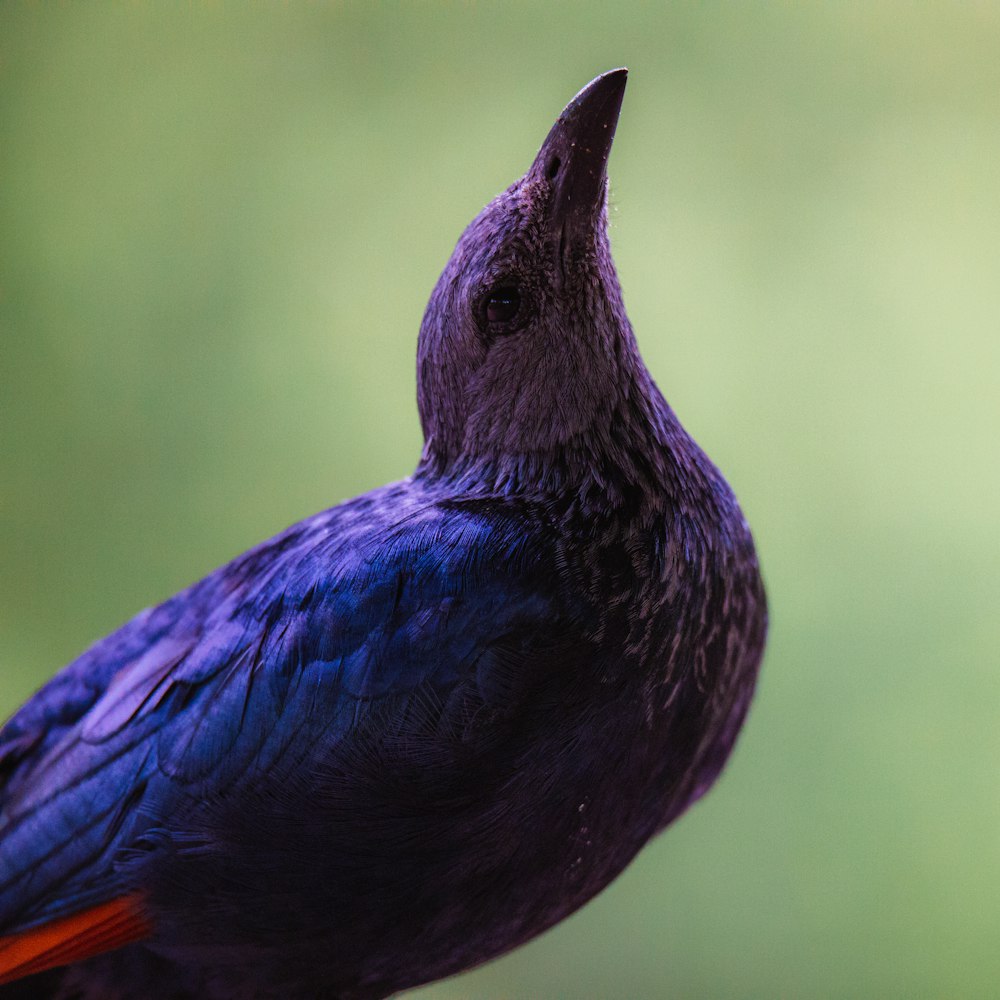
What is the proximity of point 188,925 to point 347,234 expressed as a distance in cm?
181

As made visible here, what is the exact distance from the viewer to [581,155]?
1.35 m

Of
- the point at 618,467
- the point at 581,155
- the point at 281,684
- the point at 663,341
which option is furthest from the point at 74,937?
the point at 663,341

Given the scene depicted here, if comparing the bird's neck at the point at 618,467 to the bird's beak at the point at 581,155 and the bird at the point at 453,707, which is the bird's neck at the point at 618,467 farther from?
the bird's beak at the point at 581,155

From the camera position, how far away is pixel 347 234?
2750mm

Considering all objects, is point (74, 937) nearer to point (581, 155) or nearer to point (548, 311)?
point (548, 311)

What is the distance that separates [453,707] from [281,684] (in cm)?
20

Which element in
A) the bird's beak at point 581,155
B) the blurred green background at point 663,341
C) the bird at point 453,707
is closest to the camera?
the bird at point 453,707

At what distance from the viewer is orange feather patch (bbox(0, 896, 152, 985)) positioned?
1.27m

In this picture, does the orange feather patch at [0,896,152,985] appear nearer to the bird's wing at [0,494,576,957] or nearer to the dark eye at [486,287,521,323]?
the bird's wing at [0,494,576,957]

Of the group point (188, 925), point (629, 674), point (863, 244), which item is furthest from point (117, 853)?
point (863, 244)

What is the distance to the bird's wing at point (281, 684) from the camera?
123cm

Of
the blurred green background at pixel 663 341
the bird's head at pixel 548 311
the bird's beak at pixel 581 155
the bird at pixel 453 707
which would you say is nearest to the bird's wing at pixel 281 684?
the bird at pixel 453 707

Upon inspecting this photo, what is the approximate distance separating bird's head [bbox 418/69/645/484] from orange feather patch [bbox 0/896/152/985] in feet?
2.05

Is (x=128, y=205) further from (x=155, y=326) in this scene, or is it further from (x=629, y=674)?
(x=629, y=674)
